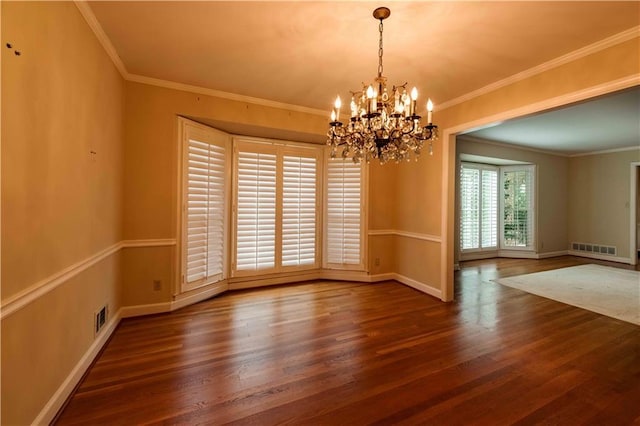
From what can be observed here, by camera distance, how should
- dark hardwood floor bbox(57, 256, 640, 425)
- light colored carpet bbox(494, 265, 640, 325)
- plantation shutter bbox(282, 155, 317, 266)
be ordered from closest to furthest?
dark hardwood floor bbox(57, 256, 640, 425), light colored carpet bbox(494, 265, 640, 325), plantation shutter bbox(282, 155, 317, 266)

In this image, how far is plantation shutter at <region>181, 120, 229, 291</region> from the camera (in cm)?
337

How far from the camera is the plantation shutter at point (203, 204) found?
11.1 feet

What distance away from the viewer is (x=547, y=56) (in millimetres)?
2549

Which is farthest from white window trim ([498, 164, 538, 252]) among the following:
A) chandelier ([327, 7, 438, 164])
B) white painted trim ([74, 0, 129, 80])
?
white painted trim ([74, 0, 129, 80])

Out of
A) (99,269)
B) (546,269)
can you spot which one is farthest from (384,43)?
(546,269)

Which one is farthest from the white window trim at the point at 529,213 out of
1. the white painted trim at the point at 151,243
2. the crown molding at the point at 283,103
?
the white painted trim at the point at 151,243

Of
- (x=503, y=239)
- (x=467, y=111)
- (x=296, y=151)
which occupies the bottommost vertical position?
(x=503, y=239)

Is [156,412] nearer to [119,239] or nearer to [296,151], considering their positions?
[119,239]

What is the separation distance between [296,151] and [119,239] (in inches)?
103

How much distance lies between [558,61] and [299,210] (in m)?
3.45

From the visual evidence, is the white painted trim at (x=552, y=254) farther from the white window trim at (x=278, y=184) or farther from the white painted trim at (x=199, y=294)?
the white painted trim at (x=199, y=294)

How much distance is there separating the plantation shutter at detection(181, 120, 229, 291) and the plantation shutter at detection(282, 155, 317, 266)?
92 cm

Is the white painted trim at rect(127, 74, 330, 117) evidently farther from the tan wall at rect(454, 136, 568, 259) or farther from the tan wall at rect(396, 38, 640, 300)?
the tan wall at rect(454, 136, 568, 259)

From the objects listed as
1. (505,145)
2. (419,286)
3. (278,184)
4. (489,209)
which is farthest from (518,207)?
(278,184)
